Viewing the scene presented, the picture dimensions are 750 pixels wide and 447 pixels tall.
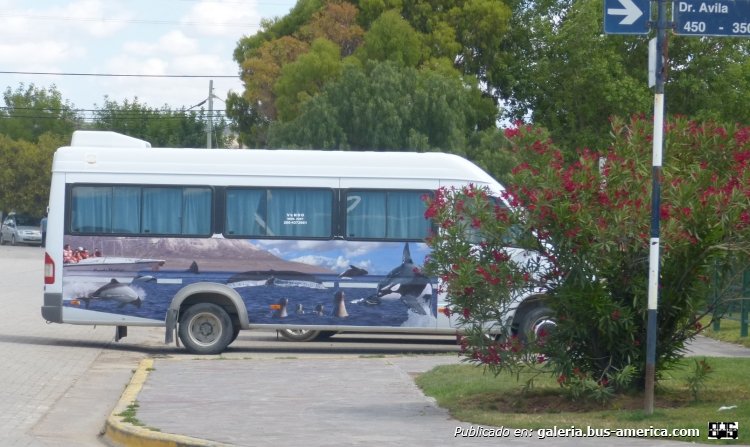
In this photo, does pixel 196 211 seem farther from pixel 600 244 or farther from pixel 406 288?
pixel 600 244

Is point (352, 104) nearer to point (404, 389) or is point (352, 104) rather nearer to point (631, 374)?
point (404, 389)

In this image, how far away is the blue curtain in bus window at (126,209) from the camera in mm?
18312

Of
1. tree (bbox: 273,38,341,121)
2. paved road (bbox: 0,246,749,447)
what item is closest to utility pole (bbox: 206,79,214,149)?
tree (bbox: 273,38,341,121)

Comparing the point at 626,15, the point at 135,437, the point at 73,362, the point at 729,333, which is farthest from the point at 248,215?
the point at 729,333

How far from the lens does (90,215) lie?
18.3 m

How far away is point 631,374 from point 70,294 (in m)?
9.94

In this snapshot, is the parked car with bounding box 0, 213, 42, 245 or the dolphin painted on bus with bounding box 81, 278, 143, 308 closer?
the dolphin painted on bus with bounding box 81, 278, 143, 308

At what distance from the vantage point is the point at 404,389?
1362cm

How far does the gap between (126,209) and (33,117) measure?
303 ft

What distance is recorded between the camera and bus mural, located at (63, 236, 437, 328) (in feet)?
59.4

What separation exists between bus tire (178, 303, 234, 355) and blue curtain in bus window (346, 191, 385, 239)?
240cm

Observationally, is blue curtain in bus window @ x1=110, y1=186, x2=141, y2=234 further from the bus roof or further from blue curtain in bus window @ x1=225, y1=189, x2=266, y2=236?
blue curtain in bus window @ x1=225, y1=189, x2=266, y2=236

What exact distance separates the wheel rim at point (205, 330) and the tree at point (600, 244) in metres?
7.44

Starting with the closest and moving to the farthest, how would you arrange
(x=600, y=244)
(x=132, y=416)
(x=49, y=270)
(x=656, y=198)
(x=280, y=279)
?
(x=656, y=198), (x=600, y=244), (x=132, y=416), (x=49, y=270), (x=280, y=279)
